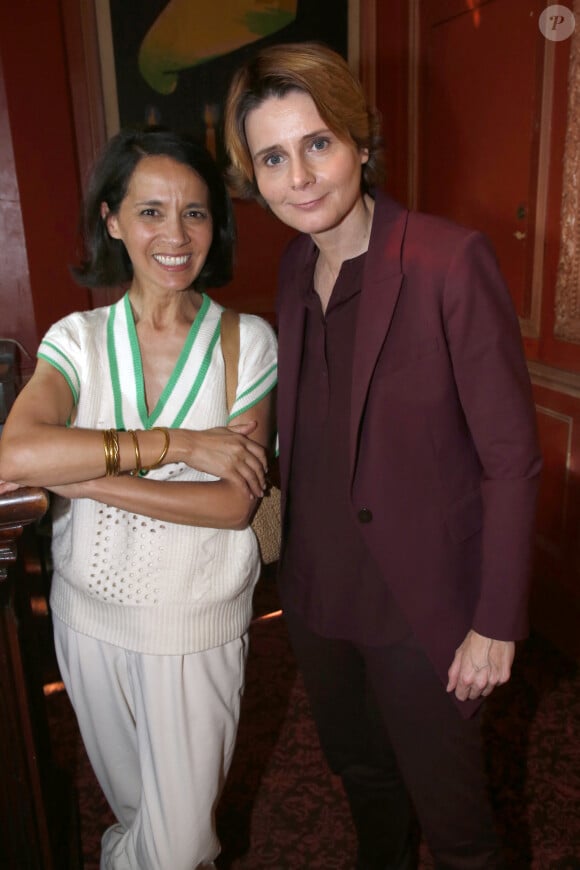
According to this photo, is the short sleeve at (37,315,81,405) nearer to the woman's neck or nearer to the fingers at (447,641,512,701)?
the woman's neck

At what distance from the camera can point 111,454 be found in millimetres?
1282

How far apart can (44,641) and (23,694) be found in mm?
1586

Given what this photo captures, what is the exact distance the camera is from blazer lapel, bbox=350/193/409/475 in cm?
122

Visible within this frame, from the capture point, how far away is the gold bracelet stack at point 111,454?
1281mm

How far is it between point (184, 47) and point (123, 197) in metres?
2.64

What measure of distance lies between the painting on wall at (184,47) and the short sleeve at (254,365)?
240 cm

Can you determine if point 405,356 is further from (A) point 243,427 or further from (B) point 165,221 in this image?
(B) point 165,221

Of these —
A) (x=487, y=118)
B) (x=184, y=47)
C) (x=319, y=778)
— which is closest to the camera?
(x=319, y=778)

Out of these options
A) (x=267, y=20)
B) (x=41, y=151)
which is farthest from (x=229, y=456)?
(x=267, y=20)

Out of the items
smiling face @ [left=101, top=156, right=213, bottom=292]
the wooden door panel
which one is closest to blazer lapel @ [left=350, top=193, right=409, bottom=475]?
smiling face @ [left=101, top=156, right=213, bottom=292]

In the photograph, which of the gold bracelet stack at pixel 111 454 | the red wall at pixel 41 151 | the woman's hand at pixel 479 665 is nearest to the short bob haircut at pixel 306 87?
the gold bracelet stack at pixel 111 454

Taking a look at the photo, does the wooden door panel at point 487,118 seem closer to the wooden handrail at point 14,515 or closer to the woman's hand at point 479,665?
the woman's hand at point 479,665

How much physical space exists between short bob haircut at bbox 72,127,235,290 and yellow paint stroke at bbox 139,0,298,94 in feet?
8.12

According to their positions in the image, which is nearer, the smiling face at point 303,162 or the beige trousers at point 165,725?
the smiling face at point 303,162
